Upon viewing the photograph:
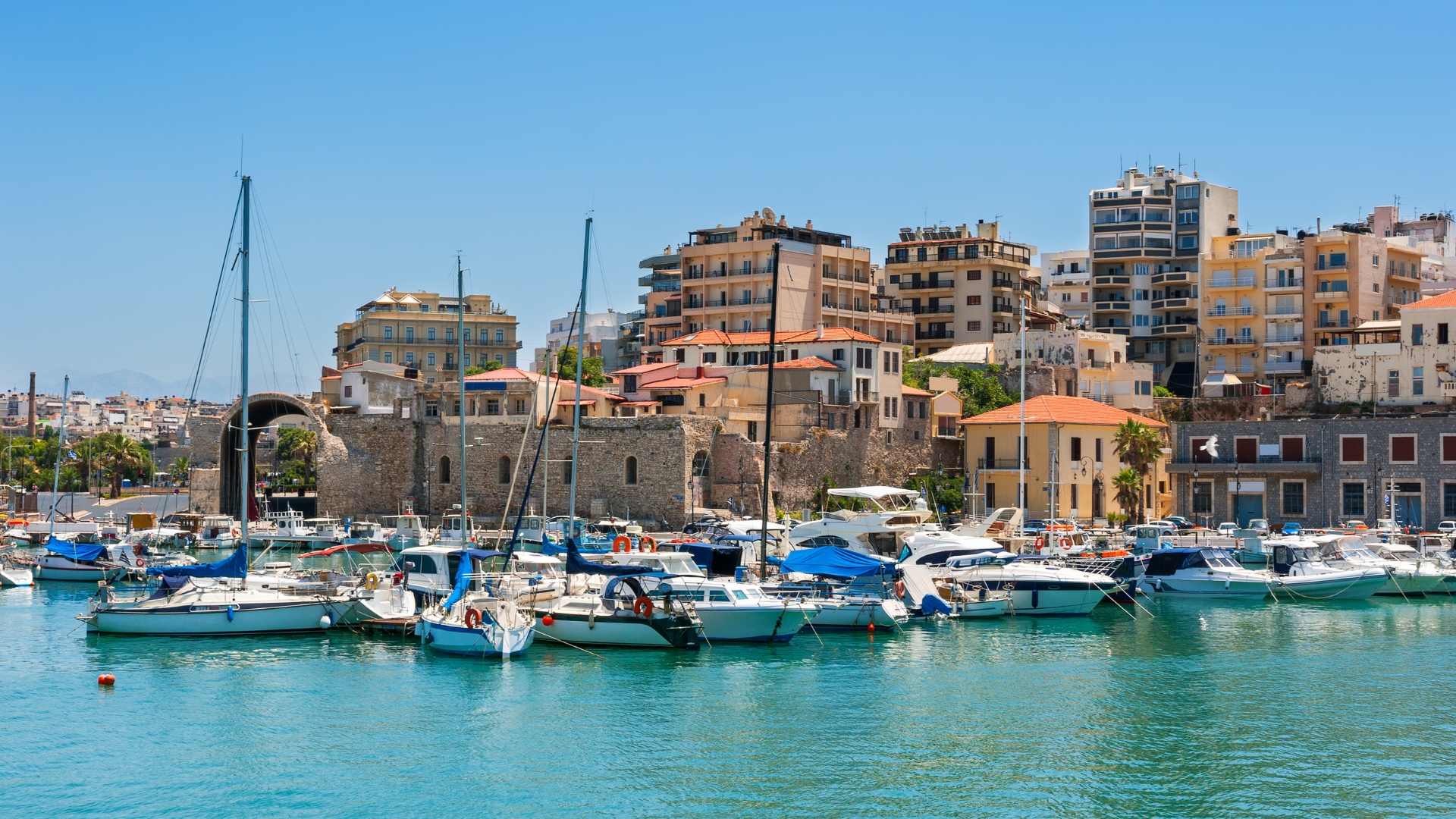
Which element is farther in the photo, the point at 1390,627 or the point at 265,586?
the point at 1390,627

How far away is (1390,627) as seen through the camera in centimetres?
4131

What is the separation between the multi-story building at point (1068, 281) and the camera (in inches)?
4304

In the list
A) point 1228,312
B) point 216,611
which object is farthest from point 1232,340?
point 216,611

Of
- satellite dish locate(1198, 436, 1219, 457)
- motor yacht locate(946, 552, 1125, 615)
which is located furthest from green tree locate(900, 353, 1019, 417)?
motor yacht locate(946, 552, 1125, 615)

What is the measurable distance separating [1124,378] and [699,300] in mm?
25492

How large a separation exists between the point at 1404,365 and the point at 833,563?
3910 centimetres

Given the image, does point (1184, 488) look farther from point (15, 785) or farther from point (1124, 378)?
point (15, 785)

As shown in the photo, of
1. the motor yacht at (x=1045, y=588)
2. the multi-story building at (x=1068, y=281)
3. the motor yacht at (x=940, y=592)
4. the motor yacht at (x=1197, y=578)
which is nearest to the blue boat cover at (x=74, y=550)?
the motor yacht at (x=940, y=592)

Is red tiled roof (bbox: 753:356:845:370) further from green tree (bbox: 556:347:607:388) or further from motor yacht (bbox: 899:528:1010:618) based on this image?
motor yacht (bbox: 899:528:1010:618)

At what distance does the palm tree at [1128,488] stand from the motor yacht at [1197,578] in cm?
1691

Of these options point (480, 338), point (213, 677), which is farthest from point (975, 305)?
point (213, 677)

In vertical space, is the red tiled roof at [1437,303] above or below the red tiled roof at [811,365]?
above

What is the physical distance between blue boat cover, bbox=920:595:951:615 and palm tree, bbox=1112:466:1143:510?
27238 mm

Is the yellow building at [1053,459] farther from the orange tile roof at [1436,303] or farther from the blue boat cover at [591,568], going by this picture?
the blue boat cover at [591,568]
